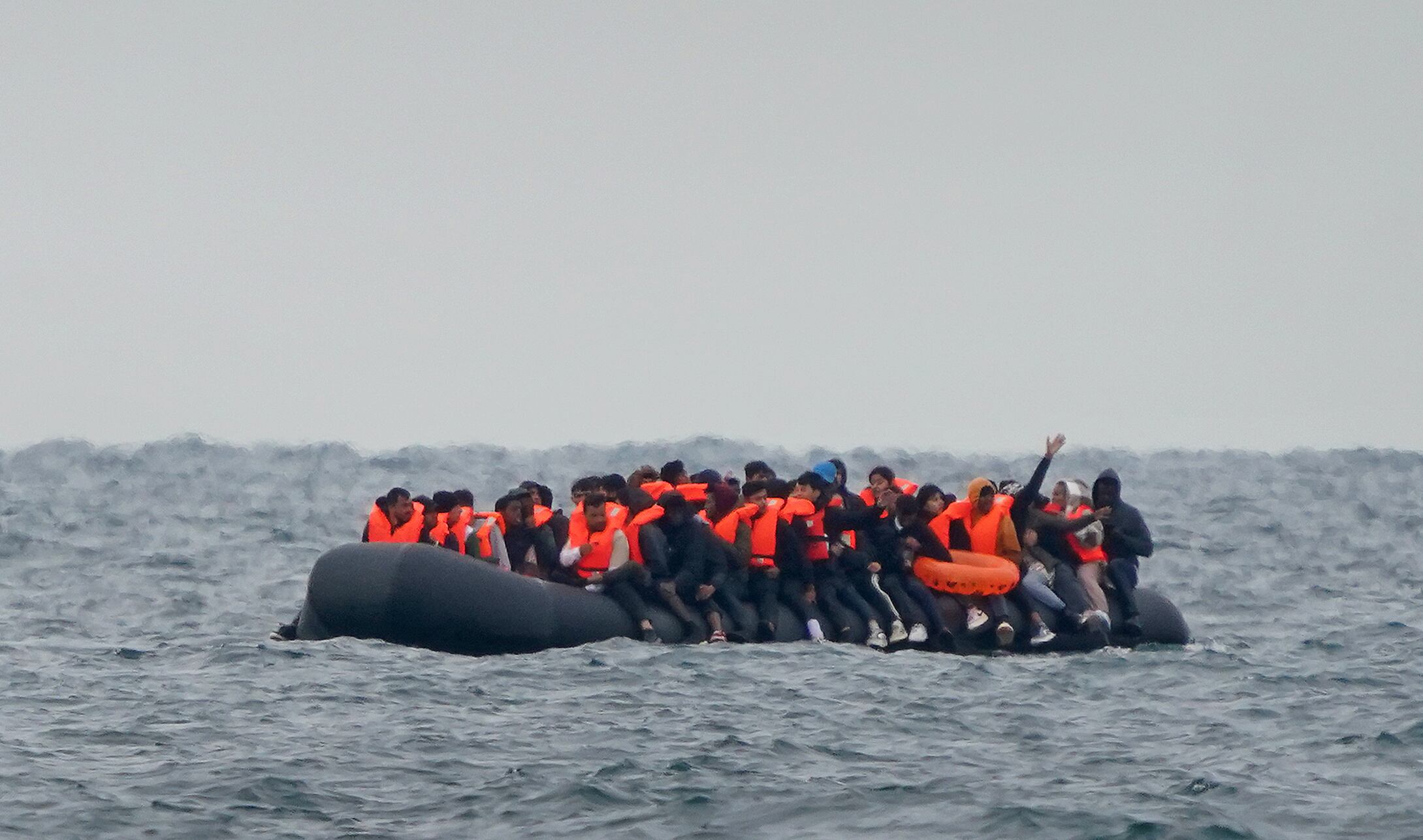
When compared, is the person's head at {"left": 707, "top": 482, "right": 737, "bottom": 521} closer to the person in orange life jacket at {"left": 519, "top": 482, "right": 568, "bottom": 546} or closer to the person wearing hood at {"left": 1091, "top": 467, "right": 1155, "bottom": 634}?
the person in orange life jacket at {"left": 519, "top": 482, "right": 568, "bottom": 546}

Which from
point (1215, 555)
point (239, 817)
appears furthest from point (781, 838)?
point (1215, 555)

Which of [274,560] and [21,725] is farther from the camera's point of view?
[274,560]

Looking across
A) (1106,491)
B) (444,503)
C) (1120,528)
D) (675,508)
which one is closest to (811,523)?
(675,508)

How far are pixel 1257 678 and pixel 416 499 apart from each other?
778 centimetres

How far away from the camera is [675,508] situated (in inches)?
749

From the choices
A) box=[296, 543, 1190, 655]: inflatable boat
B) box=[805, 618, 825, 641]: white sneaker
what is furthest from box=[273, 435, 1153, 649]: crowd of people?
box=[296, 543, 1190, 655]: inflatable boat

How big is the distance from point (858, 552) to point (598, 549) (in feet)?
8.15

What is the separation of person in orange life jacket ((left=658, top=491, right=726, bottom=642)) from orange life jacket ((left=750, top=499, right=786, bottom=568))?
35 cm

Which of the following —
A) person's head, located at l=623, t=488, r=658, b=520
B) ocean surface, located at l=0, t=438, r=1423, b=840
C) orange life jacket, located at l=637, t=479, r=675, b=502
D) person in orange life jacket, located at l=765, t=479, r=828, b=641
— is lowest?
ocean surface, located at l=0, t=438, r=1423, b=840

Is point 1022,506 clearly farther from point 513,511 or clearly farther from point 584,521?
point 513,511

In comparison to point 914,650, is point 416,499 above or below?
above

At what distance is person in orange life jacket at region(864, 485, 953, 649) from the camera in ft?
64.5

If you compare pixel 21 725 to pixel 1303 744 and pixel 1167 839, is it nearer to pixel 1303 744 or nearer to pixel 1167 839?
pixel 1167 839

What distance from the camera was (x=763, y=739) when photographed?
Answer: 15.0 meters
